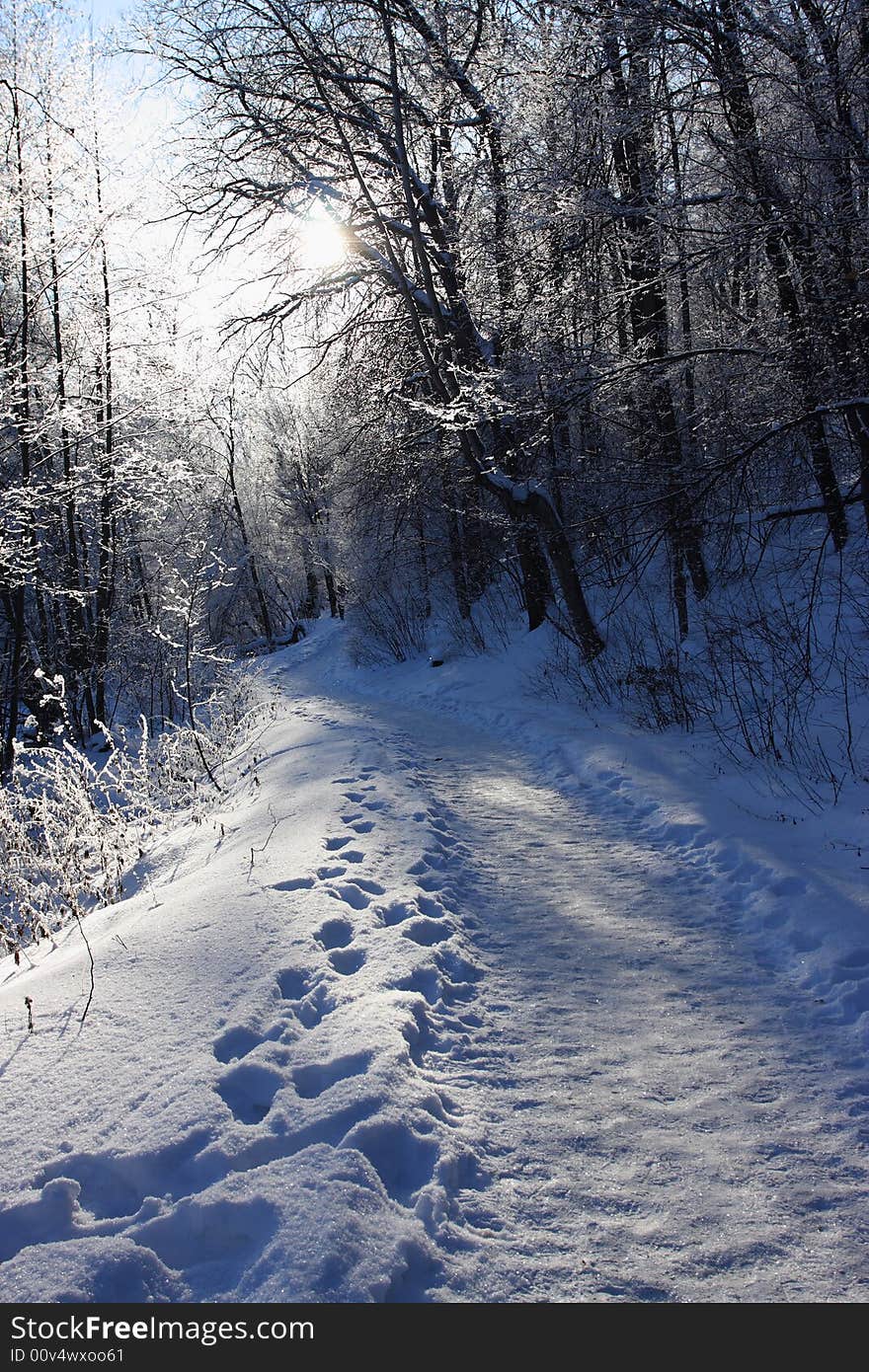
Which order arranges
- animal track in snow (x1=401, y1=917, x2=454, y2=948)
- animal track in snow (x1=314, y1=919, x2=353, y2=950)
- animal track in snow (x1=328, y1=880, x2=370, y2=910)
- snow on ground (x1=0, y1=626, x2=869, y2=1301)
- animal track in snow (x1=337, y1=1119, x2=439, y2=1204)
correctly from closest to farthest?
1. snow on ground (x1=0, y1=626, x2=869, y2=1301)
2. animal track in snow (x1=337, y1=1119, x2=439, y2=1204)
3. animal track in snow (x1=314, y1=919, x2=353, y2=950)
4. animal track in snow (x1=401, y1=917, x2=454, y2=948)
5. animal track in snow (x1=328, y1=880, x2=370, y2=910)

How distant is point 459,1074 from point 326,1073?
20.0 inches

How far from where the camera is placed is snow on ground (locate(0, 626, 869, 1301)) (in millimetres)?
1882

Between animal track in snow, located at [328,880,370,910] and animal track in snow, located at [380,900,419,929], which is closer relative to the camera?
animal track in snow, located at [380,900,419,929]

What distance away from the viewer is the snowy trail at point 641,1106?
1.90 metres

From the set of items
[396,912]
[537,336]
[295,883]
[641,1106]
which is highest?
[537,336]

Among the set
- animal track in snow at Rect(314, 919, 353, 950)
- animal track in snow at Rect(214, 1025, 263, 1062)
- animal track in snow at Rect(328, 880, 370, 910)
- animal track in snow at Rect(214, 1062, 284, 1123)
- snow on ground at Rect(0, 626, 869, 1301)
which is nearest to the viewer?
snow on ground at Rect(0, 626, 869, 1301)

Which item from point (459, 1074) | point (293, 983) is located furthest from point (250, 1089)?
point (459, 1074)

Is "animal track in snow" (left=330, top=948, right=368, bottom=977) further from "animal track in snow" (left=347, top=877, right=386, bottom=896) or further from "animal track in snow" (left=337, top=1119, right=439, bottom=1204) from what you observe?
"animal track in snow" (left=337, top=1119, right=439, bottom=1204)

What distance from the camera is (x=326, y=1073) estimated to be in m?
2.52

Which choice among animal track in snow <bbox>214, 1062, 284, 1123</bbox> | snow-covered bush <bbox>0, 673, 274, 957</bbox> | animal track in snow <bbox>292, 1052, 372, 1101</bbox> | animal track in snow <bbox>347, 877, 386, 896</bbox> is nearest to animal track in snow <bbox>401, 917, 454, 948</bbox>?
animal track in snow <bbox>347, 877, 386, 896</bbox>

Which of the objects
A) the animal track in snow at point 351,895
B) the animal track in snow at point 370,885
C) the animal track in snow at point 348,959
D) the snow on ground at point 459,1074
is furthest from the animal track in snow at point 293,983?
the animal track in snow at point 370,885

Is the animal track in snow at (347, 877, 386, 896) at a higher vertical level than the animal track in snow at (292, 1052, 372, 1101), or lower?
higher

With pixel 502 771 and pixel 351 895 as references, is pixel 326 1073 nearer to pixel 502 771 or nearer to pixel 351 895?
pixel 351 895

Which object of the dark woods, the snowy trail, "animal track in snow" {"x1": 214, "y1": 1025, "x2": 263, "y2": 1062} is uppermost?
the dark woods
